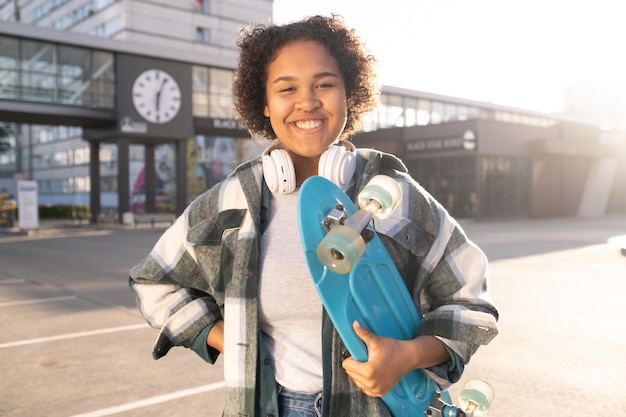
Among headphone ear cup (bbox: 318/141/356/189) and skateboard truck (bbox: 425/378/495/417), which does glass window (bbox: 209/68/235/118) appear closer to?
headphone ear cup (bbox: 318/141/356/189)

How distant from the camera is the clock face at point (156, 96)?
27.5m

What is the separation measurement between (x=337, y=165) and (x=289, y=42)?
1.41 feet

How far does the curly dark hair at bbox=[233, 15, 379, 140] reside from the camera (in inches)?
69.5

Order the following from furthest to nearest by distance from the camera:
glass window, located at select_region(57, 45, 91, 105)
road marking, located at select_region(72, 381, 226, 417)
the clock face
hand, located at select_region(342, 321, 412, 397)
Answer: the clock face, glass window, located at select_region(57, 45, 91, 105), road marking, located at select_region(72, 381, 226, 417), hand, located at select_region(342, 321, 412, 397)

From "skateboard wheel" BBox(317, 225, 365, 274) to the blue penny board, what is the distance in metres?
0.17

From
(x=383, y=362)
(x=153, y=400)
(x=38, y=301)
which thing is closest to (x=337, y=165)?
(x=383, y=362)

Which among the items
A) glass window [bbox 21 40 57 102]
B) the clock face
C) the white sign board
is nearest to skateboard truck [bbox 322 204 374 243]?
the white sign board

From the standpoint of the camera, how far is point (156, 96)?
2825 centimetres

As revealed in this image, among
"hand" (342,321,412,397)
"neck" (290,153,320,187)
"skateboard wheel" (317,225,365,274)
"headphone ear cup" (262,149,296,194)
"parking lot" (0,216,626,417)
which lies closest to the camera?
"skateboard wheel" (317,225,365,274)

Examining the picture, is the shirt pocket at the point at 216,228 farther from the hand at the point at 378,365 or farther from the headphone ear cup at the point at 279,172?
the hand at the point at 378,365

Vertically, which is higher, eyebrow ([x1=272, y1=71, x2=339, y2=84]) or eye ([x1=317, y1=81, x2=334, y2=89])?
eyebrow ([x1=272, y1=71, x2=339, y2=84])

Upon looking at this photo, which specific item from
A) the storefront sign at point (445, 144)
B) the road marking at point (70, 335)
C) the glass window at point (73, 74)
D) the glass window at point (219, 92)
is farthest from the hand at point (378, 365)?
the glass window at point (219, 92)

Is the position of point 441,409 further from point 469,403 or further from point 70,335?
point 70,335

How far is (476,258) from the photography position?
158 centimetres
